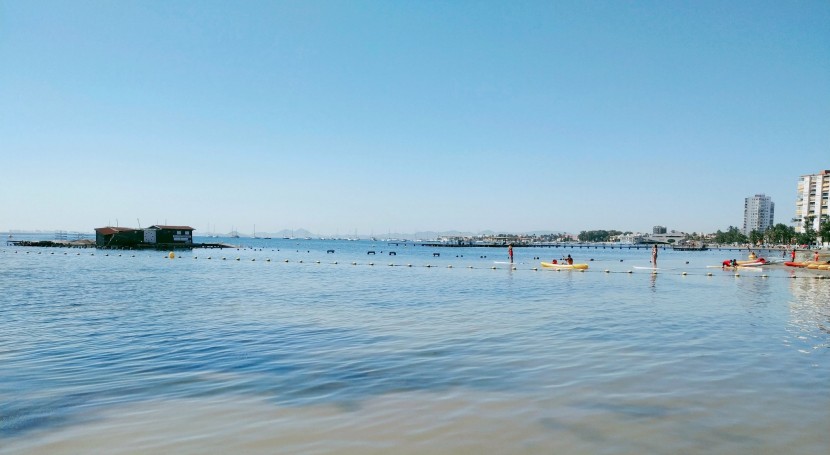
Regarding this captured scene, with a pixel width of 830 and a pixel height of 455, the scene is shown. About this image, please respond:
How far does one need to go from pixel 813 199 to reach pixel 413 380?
182572mm

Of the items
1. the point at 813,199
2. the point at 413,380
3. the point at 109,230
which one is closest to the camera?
the point at 413,380

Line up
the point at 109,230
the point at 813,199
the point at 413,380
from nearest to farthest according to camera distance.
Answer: the point at 413,380
the point at 109,230
the point at 813,199

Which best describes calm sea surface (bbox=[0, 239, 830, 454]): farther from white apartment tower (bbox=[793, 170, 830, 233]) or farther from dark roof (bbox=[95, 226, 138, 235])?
white apartment tower (bbox=[793, 170, 830, 233])

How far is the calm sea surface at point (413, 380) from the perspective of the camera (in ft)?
22.2

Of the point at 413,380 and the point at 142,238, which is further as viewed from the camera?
the point at 142,238

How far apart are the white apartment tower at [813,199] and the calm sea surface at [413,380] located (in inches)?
5845

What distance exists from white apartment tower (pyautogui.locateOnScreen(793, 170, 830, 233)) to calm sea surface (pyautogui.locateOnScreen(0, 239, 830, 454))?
487 ft

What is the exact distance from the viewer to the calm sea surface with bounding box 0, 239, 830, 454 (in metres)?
6.76

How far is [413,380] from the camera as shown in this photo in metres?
9.58

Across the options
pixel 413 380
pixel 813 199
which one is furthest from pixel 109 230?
pixel 813 199

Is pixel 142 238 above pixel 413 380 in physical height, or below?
below

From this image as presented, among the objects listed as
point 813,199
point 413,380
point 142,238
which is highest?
point 813,199

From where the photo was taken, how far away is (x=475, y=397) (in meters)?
8.52

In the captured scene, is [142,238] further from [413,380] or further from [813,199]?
[813,199]
